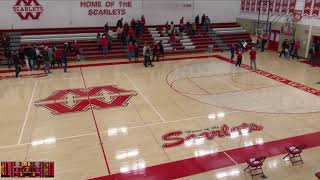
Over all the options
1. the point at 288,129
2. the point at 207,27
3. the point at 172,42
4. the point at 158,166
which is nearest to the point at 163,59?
the point at 172,42

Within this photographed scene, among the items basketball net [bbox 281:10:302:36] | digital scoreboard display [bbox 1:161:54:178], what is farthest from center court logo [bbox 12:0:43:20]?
digital scoreboard display [bbox 1:161:54:178]

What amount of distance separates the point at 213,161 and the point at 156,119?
330 centimetres

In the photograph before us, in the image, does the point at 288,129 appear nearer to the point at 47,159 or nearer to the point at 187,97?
the point at 187,97

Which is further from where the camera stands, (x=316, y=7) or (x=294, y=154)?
(x=316, y=7)

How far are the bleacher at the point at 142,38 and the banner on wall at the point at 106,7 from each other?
129 centimetres

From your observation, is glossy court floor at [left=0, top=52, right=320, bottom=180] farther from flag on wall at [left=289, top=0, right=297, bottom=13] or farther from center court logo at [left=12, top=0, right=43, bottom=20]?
center court logo at [left=12, top=0, right=43, bottom=20]

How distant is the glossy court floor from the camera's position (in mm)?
8172

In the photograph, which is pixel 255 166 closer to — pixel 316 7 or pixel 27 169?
pixel 27 169

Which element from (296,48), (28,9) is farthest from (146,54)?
(296,48)

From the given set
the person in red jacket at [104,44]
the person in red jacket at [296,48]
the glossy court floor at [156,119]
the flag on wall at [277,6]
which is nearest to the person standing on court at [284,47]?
the person in red jacket at [296,48]

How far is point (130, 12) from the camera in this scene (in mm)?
25203

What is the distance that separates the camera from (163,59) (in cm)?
2142

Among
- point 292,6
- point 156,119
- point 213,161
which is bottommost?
point 213,161

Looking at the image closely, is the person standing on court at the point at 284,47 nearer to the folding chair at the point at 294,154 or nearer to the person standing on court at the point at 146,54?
the person standing on court at the point at 146,54
